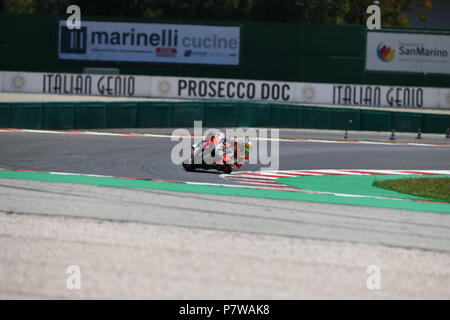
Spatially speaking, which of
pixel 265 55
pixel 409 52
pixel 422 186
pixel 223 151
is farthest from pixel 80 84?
pixel 422 186

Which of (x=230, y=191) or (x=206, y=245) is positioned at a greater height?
(x=230, y=191)

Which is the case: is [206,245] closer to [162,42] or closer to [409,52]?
[162,42]

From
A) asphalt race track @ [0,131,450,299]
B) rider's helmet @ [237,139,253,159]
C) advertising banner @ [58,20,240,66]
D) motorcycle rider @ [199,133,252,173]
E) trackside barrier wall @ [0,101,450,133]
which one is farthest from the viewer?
advertising banner @ [58,20,240,66]

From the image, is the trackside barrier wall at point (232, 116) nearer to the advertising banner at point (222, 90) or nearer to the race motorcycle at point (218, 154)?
the advertising banner at point (222, 90)

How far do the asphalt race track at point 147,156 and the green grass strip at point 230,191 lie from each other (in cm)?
190

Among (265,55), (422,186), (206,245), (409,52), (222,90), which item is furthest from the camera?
(265,55)

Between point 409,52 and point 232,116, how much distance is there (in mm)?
12707

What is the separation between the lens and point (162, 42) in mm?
40344

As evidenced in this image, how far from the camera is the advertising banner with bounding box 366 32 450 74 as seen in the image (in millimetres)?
38844

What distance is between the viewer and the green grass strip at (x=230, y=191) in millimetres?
14109

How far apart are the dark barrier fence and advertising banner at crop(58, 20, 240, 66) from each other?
35cm

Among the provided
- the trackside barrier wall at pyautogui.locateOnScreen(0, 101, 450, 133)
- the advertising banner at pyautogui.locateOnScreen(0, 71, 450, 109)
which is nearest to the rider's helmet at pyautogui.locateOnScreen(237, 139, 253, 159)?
the trackside barrier wall at pyautogui.locateOnScreen(0, 101, 450, 133)

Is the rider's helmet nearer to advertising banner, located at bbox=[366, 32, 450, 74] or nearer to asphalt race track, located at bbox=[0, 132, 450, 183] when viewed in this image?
asphalt race track, located at bbox=[0, 132, 450, 183]
